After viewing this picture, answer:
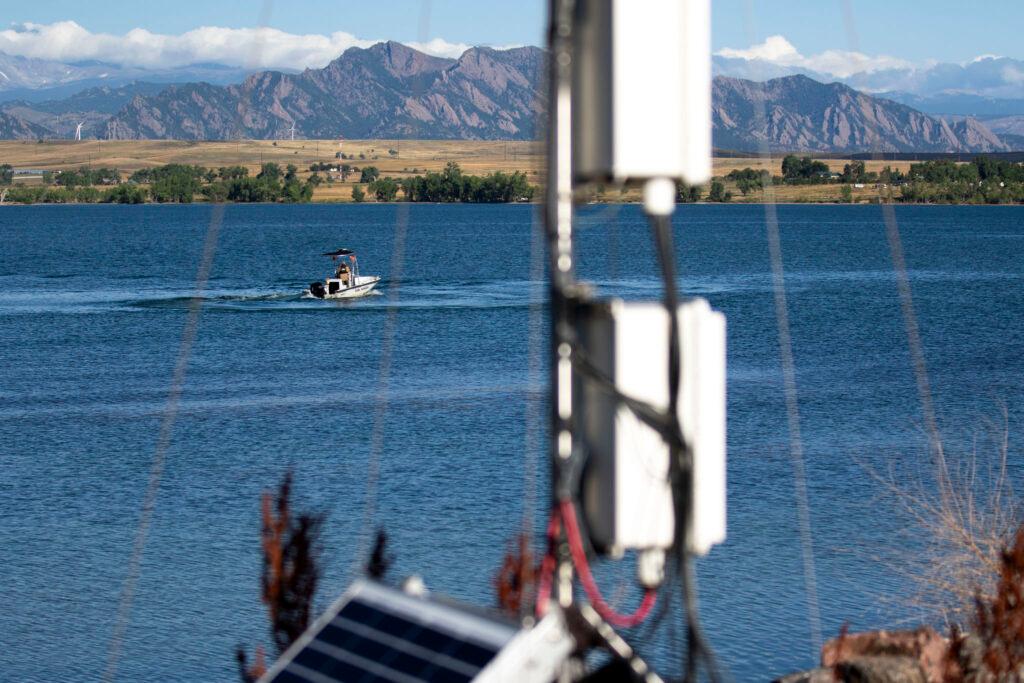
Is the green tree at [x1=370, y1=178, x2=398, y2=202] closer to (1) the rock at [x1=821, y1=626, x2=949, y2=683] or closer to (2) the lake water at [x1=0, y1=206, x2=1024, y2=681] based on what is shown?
(2) the lake water at [x1=0, y1=206, x2=1024, y2=681]

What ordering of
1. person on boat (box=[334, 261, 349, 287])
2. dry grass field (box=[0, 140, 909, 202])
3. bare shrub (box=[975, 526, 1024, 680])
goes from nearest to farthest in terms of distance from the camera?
bare shrub (box=[975, 526, 1024, 680]) → person on boat (box=[334, 261, 349, 287]) → dry grass field (box=[0, 140, 909, 202])

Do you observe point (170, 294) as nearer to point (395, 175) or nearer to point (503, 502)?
point (503, 502)

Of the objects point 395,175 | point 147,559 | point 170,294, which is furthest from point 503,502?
point 395,175

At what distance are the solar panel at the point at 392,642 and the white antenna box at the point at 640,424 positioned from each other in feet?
1.75

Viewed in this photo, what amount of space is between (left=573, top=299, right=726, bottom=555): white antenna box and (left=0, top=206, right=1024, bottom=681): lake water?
69 centimetres

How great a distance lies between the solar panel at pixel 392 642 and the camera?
435 centimetres

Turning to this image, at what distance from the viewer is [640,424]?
4602 mm

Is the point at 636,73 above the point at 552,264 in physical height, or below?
above

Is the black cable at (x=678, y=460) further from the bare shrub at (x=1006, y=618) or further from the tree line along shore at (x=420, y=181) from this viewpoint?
the tree line along shore at (x=420, y=181)

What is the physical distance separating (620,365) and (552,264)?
1.24ft

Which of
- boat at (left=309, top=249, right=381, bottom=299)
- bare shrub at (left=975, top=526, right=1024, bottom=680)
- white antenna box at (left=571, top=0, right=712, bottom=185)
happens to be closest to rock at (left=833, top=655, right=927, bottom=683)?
bare shrub at (left=975, top=526, right=1024, bottom=680)

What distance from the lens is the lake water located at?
17062 mm

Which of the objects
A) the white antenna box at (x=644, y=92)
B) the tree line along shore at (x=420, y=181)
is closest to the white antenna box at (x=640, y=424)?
the white antenna box at (x=644, y=92)

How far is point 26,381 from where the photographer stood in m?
37.5
